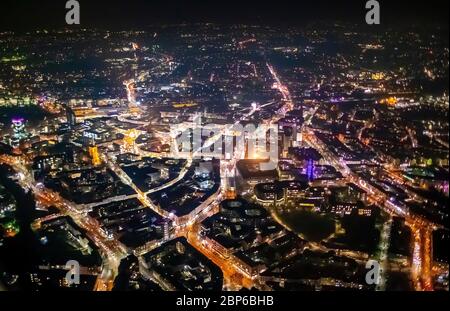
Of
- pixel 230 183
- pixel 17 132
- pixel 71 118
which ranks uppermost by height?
pixel 71 118

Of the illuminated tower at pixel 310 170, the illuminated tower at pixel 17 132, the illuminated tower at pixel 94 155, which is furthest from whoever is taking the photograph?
the illuminated tower at pixel 17 132

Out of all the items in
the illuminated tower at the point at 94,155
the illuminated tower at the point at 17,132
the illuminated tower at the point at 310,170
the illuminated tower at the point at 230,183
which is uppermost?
the illuminated tower at the point at 17,132

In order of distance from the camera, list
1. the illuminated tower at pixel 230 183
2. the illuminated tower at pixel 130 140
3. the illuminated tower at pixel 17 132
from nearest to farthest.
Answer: the illuminated tower at pixel 230 183
the illuminated tower at pixel 17 132
the illuminated tower at pixel 130 140

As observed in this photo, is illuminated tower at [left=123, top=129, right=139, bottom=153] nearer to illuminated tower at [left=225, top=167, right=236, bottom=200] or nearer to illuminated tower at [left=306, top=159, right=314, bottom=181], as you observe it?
illuminated tower at [left=225, top=167, right=236, bottom=200]

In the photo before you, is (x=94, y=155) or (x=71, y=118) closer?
(x=94, y=155)

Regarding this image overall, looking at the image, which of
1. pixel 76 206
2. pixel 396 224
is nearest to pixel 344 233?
pixel 396 224

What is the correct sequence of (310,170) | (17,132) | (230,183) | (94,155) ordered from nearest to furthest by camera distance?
(230,183)
(310,170)
(94,155)
(17,132)

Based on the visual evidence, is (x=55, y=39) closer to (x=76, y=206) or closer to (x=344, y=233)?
(x=76, y=206)

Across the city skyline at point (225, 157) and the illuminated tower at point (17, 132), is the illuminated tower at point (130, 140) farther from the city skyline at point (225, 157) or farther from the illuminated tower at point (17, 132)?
the illuminated tower at point (17, 132)

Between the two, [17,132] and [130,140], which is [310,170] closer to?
[130,140]

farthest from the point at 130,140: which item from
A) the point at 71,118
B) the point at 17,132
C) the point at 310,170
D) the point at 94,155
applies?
the point at 310,170

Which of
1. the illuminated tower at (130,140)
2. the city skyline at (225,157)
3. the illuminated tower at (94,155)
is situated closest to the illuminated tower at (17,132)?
the city skyline at (225,157)

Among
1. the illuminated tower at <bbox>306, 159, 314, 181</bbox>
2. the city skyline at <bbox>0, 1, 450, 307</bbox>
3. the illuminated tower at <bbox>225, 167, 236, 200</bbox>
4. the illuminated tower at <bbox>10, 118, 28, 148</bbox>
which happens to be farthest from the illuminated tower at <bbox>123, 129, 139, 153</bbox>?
the illuminated tower at <bbox>306, 159, 314, 181</bbox>
